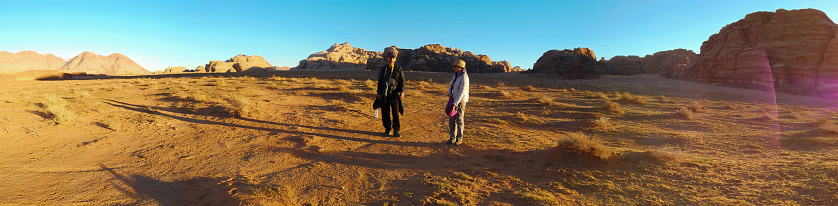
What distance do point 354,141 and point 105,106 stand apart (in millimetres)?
8333

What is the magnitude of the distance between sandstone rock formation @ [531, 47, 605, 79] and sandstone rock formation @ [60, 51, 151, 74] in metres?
184

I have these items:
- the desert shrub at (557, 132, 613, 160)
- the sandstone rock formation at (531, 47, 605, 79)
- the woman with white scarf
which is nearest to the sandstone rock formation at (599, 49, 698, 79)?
the sandstone rock formation at (531, 47, 605, 79)

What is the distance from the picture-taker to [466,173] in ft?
14.1

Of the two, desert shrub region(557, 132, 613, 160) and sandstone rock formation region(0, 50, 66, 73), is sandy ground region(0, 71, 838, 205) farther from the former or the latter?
sandstone rock formation region(0, 50, 66, 73)

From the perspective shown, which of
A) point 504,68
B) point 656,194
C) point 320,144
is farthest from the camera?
point 504,68

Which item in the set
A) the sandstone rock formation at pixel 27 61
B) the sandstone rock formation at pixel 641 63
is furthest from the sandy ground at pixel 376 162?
the sandstone rock formation at pixel 27 61

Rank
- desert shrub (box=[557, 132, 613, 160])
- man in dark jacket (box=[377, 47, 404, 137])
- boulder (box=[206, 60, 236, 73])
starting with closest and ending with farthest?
desert shrub (box=[557, 132, 613, 160]) < man in dark jacket (box=[377, 47, 404, 137]) < boulder (box=[206, 60, 236, 73])

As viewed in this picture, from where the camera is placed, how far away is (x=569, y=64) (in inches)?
1556

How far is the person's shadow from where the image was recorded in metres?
3.38

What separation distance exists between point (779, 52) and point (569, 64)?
17.4 m

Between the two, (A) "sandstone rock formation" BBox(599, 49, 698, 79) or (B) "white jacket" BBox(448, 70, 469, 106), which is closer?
(B) "white jacket" BBox(448, 70, 469, 106)

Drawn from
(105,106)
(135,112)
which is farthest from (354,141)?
(105,106)

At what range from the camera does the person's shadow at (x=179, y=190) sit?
3.38 m

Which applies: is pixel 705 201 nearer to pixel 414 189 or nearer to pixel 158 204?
pixel 414 189
